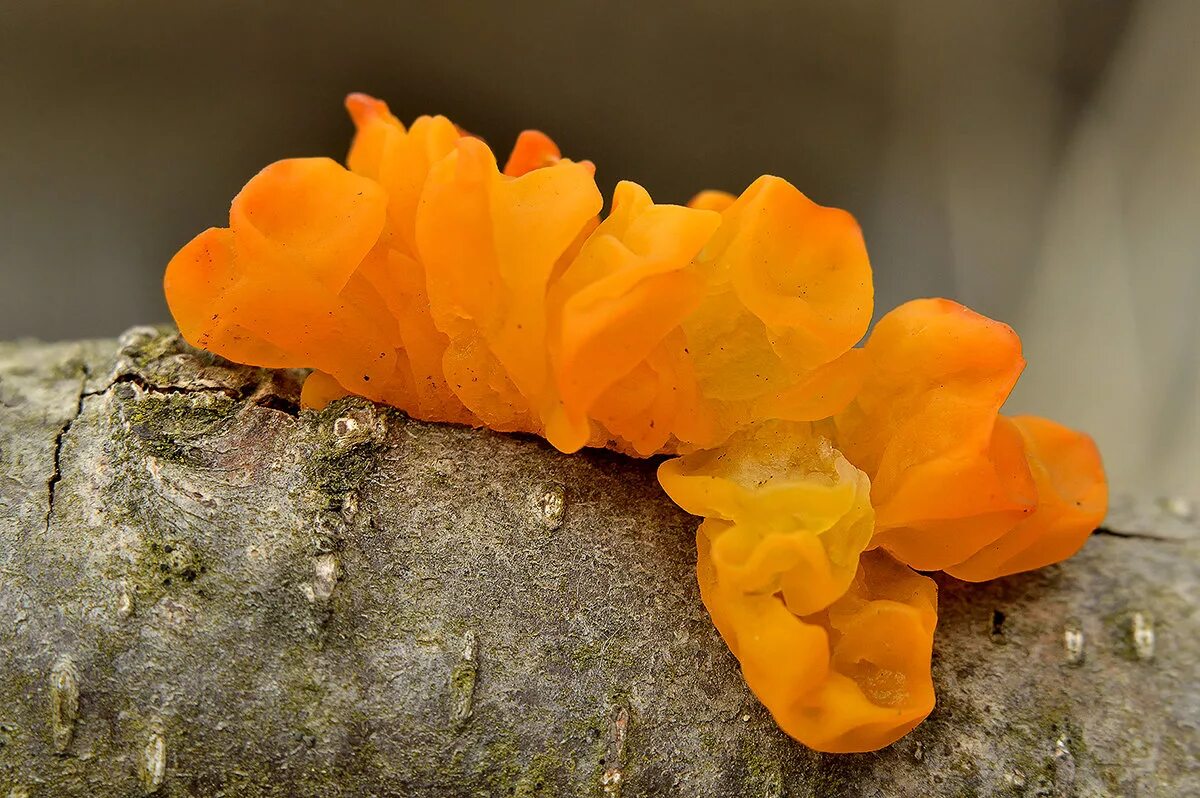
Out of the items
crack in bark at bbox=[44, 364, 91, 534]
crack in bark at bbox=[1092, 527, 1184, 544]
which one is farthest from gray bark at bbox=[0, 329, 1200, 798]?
crack in bark at bbox=[1092, 527, 1184, 544]

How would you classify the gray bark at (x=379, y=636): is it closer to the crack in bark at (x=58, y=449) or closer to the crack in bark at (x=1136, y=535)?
the crack in bark at (x=58, y=449)

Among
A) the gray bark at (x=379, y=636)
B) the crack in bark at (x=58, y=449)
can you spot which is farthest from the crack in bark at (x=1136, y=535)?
the crack in bark at (x=58, y=449)

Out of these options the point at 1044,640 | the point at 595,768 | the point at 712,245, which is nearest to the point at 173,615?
the point at 595,768

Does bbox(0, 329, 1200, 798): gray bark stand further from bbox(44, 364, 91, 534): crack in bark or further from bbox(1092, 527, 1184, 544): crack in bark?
bbox(1092, 527, 1184, 544): crack in bark

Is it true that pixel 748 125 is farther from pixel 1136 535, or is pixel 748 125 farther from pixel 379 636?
pixel 379 636

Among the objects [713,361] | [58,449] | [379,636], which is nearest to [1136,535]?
[713,361]

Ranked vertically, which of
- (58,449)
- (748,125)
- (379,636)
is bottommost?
(748,125)
